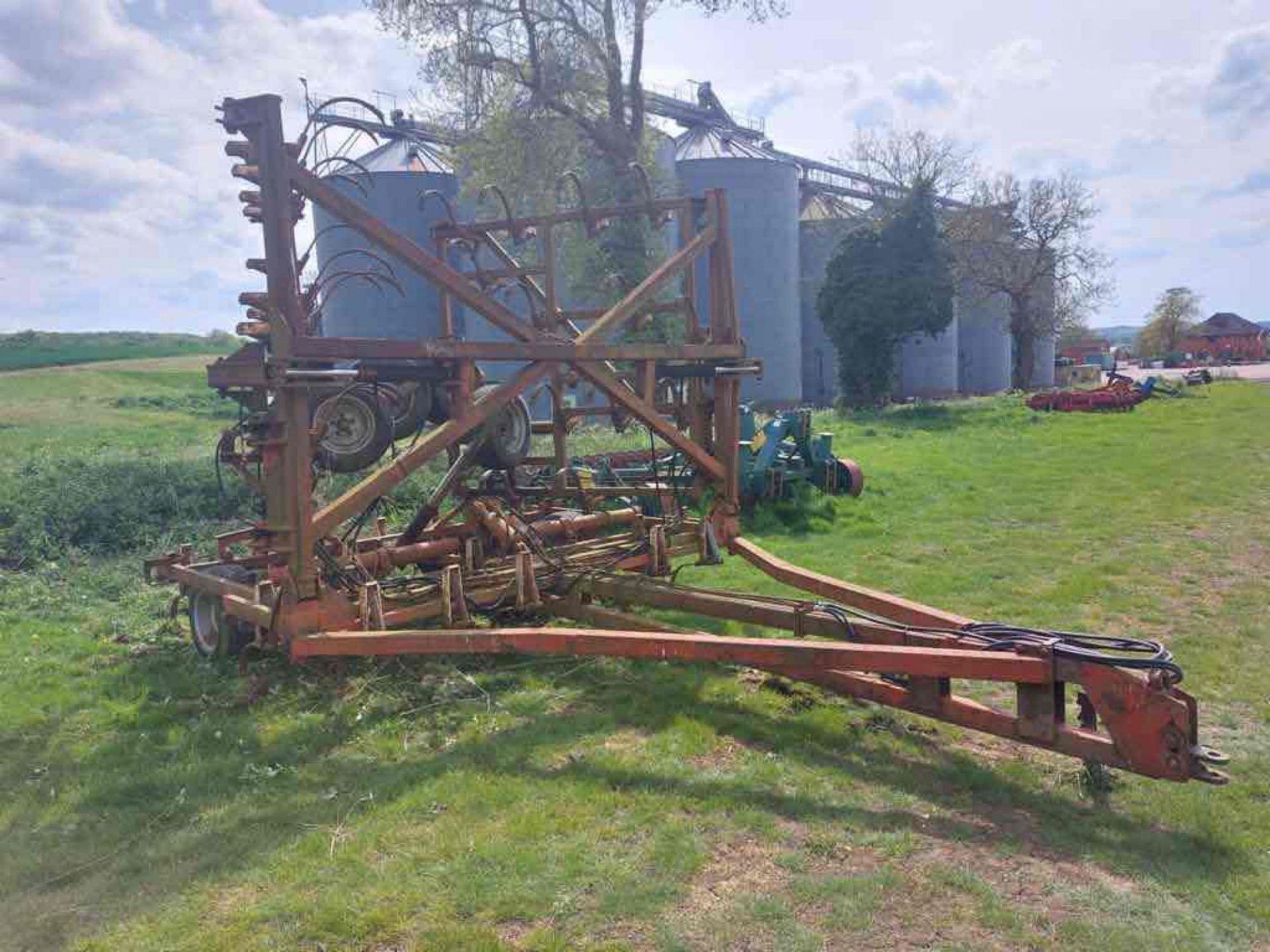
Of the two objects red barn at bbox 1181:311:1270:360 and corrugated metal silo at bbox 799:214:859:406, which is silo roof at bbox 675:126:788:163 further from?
red barn at bbox 1181:311:1270:360

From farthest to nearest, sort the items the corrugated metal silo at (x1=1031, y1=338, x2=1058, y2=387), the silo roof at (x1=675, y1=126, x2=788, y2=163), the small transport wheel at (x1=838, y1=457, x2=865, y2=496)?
1. the corrugated metal silo at (x1=1031, y1=338, x2=1058, y2=387)
2. the silo roof at (x1=675, y1=126, x2=788, y2=163)
3. the small transport wheel at (x1=838, y1=457, x2=865, y2=496)

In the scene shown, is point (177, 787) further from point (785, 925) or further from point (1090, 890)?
point (1090, 890)

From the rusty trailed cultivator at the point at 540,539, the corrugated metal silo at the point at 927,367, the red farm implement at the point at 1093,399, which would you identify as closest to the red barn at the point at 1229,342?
the corrugated metal silo at the point at 927,367

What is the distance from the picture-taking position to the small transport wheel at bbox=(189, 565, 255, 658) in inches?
249

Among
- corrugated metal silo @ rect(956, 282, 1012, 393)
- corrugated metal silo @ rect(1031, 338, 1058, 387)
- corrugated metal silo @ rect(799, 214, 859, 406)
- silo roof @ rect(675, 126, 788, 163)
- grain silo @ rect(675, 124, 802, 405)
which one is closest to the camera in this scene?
grain silo @ rect(675, 124, 802, 405)

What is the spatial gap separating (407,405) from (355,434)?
603 mm

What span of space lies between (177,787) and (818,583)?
148 inches

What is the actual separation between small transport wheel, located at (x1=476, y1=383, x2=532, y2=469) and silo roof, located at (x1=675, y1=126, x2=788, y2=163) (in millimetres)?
28426

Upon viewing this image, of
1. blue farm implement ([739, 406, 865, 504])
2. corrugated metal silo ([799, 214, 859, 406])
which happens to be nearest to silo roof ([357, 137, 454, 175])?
corrugated metal silo ([799, 214, 859, 406])

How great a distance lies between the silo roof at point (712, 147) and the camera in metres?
34.4

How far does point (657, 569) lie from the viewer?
23.0 ft

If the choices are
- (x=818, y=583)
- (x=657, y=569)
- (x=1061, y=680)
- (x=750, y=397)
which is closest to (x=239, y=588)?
(x=657, y=569)

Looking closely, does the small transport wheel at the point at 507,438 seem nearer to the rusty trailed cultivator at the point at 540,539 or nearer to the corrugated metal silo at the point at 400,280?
the rusty trailed cultivator at the point at 540,539

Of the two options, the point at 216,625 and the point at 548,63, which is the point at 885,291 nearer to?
the point at 548,63
